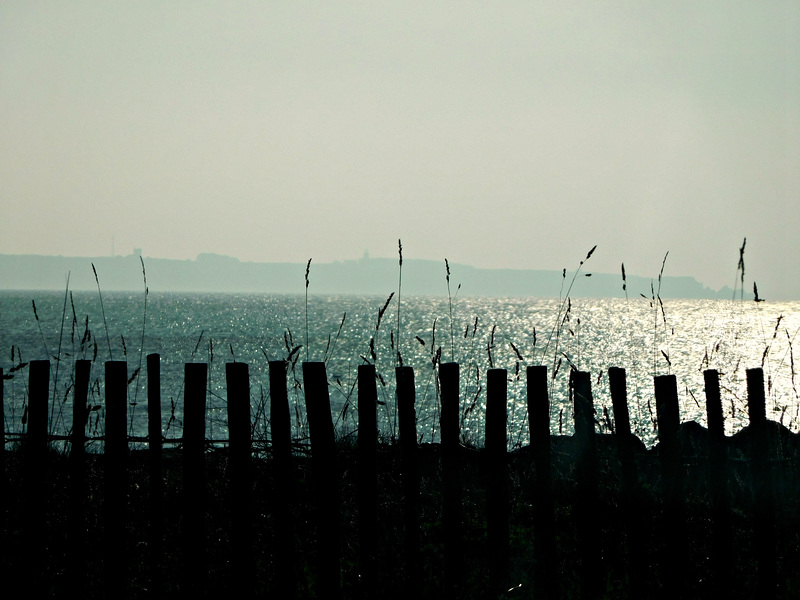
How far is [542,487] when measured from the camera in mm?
2871

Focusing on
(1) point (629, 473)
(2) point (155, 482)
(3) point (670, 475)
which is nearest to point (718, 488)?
(3) point (670, 475)

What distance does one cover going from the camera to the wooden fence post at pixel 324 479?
2.85 m

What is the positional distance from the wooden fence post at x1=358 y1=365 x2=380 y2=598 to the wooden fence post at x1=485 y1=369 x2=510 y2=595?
0.44m

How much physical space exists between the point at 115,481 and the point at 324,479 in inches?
33.2

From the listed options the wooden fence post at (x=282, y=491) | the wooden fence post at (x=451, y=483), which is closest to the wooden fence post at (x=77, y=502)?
the wooden fence post at (x=282, y=491)

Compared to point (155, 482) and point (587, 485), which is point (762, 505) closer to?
point (587, 485)

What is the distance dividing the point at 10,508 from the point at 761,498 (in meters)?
3.70

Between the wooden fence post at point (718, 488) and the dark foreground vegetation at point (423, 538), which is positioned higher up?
the wooden fence post at point (718, 488)

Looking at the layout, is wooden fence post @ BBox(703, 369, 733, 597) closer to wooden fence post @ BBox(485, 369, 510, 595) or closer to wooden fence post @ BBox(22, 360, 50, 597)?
wooden fence post @ BBox(485, 369, 510, 595)

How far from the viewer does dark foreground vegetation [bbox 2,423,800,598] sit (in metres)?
2.95

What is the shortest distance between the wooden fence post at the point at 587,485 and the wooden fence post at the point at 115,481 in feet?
5.85

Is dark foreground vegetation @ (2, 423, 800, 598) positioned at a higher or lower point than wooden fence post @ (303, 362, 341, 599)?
lower

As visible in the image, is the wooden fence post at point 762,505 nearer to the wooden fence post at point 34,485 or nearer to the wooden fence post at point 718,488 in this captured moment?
the wooden fence post at point 718,488

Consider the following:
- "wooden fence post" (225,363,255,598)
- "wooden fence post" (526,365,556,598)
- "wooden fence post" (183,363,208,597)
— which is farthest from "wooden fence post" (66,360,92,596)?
"wooden fence post" (526,365,556,598)
